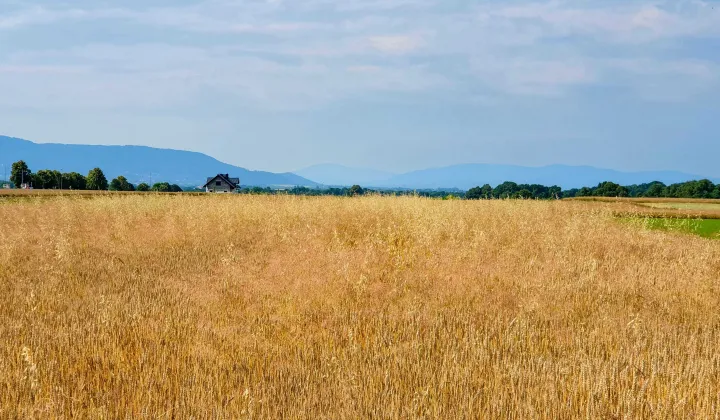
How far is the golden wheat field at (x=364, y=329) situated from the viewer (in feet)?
14.0

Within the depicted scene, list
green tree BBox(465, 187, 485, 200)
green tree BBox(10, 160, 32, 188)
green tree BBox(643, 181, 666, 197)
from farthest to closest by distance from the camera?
green tree BBox(10, 160, 32, 188) → green tree BBox(643, 181, 666, 197) → green tree BBox(465, 187, 485, 200)

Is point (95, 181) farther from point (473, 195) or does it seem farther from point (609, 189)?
point (609, 189)

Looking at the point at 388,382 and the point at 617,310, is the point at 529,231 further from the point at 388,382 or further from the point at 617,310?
the point at 388,382

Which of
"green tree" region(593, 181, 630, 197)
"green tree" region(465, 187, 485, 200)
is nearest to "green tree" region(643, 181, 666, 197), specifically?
"green tree" region(593, 181, 630, 197)

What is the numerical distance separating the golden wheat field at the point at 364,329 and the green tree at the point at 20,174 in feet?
398

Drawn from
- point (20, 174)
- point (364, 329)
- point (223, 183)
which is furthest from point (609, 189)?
point (20, 174)

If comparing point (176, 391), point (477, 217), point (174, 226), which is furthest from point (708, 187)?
point (176, 391)

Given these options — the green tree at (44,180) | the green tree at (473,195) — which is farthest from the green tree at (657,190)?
the green tree at (44,180)

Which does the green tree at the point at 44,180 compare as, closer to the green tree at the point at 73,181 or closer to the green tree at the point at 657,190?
the green tree at the point at 73,181

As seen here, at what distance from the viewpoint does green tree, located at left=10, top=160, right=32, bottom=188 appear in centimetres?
11436

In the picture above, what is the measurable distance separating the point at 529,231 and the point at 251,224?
8.33 metres

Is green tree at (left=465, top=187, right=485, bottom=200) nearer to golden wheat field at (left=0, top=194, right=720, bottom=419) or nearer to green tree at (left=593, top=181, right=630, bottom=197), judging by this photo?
golden wheat field at (left=0, top=194, right=720, bottom=419)

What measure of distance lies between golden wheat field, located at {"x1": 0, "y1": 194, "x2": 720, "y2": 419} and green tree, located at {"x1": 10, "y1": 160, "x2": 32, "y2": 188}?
12133 centimetres

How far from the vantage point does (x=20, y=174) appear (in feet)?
386
